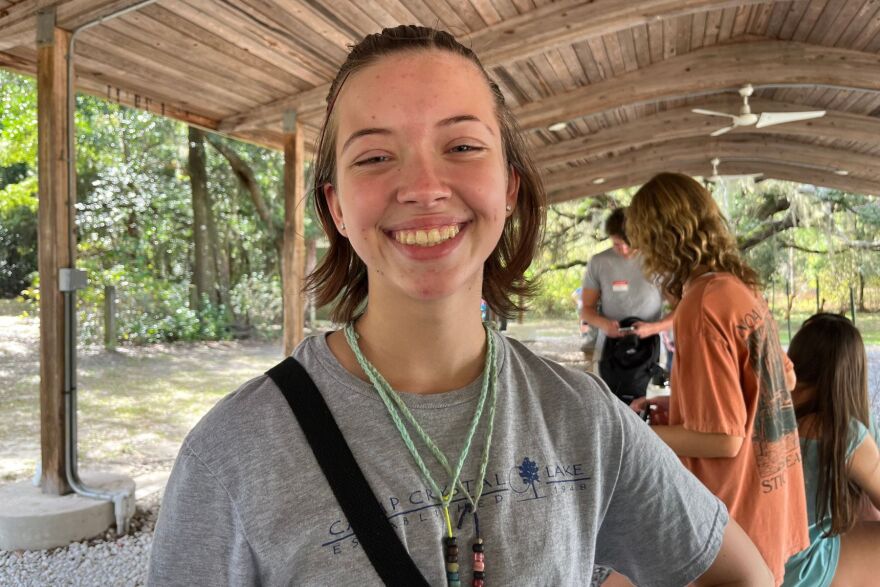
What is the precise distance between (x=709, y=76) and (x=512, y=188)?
5.55 meters

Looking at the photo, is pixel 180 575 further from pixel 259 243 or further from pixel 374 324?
pixel 259 243

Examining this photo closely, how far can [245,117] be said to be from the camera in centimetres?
544

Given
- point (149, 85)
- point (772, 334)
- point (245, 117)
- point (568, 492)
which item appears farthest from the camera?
point (245, 117)

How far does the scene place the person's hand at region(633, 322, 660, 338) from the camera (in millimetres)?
5051

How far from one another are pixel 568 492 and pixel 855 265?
13.2 meters

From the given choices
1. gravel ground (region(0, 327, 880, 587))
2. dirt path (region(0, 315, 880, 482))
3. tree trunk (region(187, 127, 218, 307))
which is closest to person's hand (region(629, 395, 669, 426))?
gravel ground (region(0, 327, 880, 587))

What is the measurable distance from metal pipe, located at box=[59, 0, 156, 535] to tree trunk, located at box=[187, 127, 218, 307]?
12376 mm

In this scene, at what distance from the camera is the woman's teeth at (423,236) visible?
3.01ft

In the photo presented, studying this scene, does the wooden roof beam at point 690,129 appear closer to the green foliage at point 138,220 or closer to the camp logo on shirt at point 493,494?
the camp logo on shirt at point 493,494

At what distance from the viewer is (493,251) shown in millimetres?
1227

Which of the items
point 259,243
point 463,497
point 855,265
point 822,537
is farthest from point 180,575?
point 259,243

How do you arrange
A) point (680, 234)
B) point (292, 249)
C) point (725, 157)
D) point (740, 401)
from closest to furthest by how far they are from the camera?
point (740, 401)
point (680, 234)
point (292, 249)
point (725, 157)

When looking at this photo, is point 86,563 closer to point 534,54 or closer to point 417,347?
point 417,347

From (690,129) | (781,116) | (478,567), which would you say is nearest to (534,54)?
(781,116)
